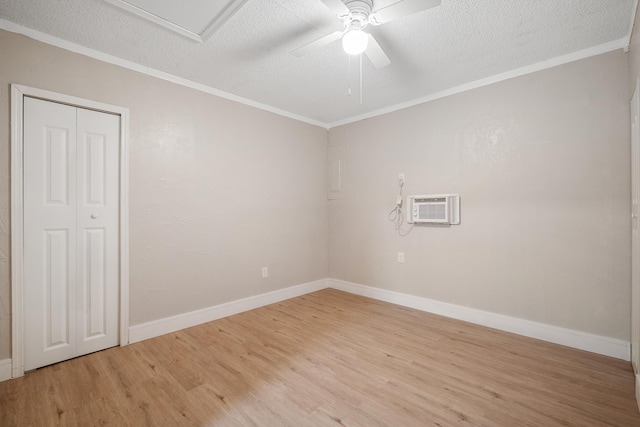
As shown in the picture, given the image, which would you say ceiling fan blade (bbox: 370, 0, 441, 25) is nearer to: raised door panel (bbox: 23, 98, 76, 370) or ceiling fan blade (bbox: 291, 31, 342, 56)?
ceiling fan blade (bbox: 291, 31, 342, 56)

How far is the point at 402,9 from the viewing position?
1.55m

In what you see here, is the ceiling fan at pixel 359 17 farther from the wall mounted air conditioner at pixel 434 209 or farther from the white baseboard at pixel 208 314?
the white baseboard at pixel 208 314

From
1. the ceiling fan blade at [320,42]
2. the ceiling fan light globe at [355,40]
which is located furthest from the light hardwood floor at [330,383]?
the ceiling fan blade at [320,42]

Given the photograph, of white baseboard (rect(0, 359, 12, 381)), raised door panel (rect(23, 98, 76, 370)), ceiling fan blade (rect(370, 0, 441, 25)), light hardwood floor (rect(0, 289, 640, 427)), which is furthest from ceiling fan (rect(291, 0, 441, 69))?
white baseboard (rect(0, 359, 12, 381))

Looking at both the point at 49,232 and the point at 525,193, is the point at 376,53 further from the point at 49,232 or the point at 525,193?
the point at 49,232

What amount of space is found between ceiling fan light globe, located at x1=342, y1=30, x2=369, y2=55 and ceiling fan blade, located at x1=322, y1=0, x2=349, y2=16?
0.11 metres

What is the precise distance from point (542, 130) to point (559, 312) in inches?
62.8

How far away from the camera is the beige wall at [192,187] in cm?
214

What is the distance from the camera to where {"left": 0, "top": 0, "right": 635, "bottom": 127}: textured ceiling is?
186 centimetres

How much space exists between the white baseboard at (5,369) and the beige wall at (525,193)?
133 inches

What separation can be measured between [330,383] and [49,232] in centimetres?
235

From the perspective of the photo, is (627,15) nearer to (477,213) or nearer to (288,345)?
(477,213)

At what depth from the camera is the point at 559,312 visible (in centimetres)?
246

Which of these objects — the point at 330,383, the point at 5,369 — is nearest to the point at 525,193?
the point at 330,383
